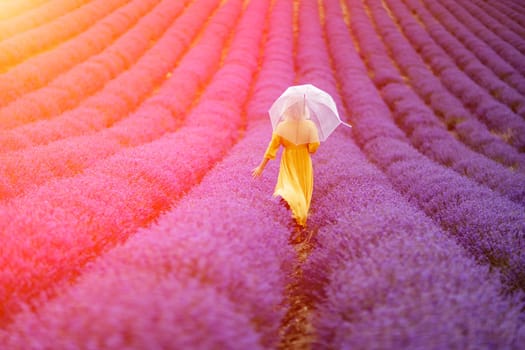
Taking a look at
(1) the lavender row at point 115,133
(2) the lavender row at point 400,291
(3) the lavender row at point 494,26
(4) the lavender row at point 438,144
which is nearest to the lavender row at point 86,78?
(1) the lavender row at point 115,133

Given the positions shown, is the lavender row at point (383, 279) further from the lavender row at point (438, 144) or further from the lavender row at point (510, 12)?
the lavender row at point (510, 12)

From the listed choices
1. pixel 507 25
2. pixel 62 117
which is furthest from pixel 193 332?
pixel 507 25

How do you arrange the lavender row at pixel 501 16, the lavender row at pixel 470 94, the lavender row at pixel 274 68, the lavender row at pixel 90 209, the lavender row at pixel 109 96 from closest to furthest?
the lavender row at pixel 90 209, the lavender row at pixel 109 96, the lavender row at pixel 470 94, the lavender row at pixel 274 68, the lavender row at pixel 501 16

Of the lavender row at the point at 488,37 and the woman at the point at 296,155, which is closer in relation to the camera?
the woman at the point at 296,155

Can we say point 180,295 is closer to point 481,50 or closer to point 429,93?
point 429,93

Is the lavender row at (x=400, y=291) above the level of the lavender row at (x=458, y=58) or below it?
above

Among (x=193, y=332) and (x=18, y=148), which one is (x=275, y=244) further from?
(x=18, y=148)

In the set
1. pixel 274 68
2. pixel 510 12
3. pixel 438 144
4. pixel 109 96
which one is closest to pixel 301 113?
pixel 438 144
